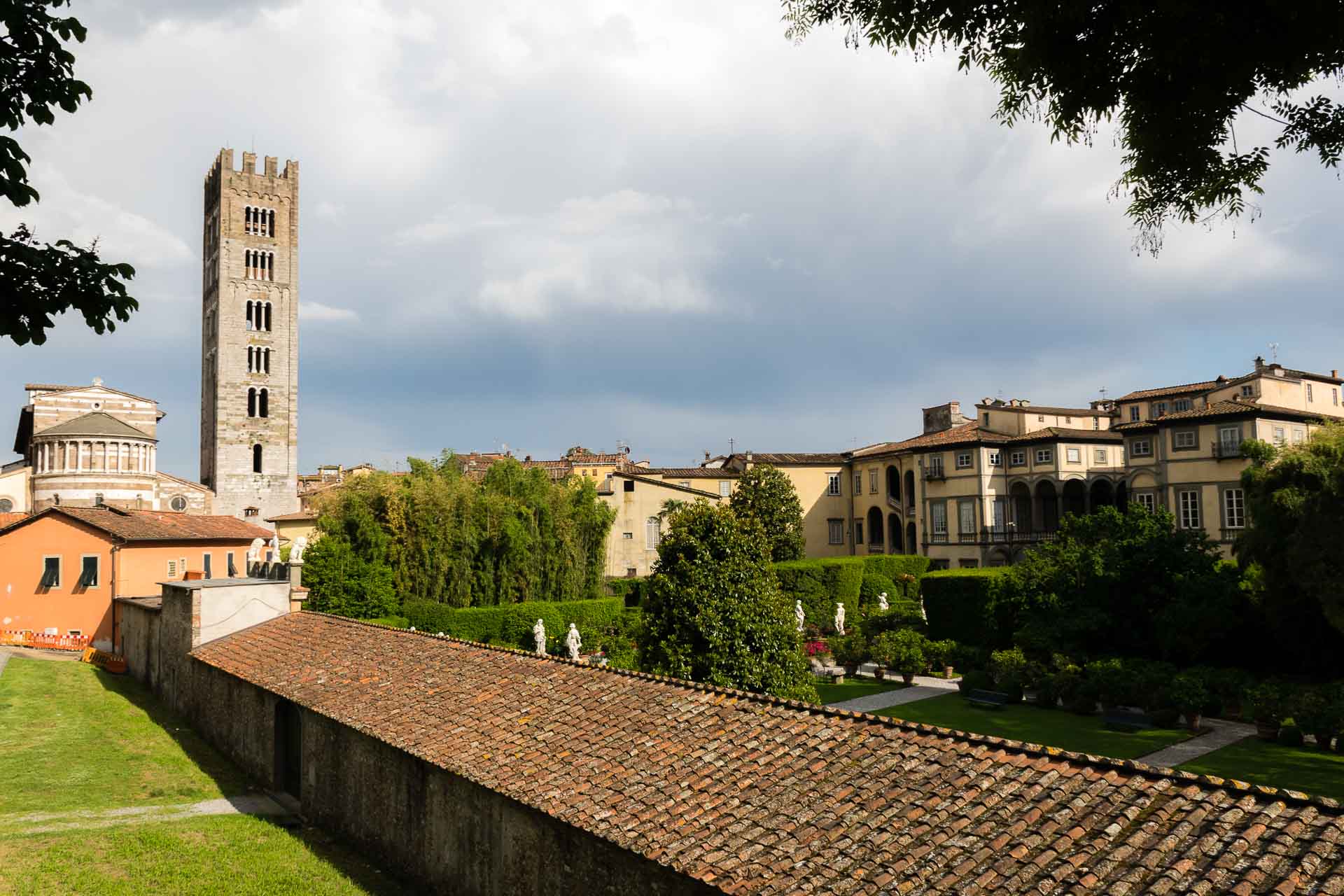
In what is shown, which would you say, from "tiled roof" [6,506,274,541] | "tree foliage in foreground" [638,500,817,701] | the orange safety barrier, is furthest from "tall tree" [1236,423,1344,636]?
the orange safety barrier

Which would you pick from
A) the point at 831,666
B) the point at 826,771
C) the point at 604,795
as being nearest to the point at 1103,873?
the point at 826,771

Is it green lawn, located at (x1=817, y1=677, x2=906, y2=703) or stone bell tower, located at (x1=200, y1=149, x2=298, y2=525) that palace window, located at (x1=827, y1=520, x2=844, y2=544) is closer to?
green lawn, located at (x1=817, y1=677, x2=906, y2=703)

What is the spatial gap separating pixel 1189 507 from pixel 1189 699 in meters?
27.2

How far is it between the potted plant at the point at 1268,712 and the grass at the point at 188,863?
2064 cm

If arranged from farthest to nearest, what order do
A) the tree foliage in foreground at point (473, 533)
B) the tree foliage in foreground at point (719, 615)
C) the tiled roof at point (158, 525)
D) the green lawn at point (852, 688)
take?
the tree foliage in foreground at point (473, 533)
the tiled roof at point (158, 525)
the green lawn at point (852, 688)
the tree foliage in foreground at point (719, 615)

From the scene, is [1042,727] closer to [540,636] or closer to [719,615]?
[719,615]

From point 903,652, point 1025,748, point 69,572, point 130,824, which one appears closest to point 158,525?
point 69,572

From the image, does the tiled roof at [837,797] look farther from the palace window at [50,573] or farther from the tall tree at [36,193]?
the palace window at [50,573]

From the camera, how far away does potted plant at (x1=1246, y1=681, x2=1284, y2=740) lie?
69.7ft

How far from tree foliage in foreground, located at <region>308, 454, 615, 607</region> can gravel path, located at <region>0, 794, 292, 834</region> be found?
17200 millimetres

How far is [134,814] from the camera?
16172 mm

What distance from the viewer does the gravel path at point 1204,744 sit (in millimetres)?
19281

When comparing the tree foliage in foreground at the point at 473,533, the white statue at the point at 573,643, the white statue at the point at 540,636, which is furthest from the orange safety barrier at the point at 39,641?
the white statue at the point at 573,643

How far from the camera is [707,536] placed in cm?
1842
